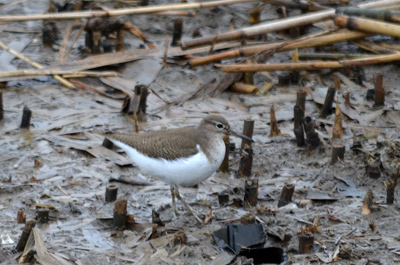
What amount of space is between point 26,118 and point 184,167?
2.89m

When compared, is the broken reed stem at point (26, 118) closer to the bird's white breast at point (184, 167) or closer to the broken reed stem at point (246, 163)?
the bird's white breast at point (184, 167)

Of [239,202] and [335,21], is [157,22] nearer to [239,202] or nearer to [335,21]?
[335,21]

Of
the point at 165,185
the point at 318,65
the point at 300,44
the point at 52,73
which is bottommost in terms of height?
the point at 165,185

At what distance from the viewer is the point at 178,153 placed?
6172 mm

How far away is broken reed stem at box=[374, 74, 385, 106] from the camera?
842 centimetres

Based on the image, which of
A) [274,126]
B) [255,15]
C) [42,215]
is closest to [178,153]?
[42,215]

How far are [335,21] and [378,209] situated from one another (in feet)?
12.0

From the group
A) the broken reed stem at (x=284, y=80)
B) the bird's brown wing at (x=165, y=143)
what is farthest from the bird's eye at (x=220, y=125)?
the broken reed stem at (x=284, y=80)

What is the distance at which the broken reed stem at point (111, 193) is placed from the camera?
6380 mm

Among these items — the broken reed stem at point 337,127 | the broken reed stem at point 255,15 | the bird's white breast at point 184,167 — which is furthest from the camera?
the broken reed stem at point 255,15

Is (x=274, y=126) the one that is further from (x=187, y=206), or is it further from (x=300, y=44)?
(x=187, y=206)

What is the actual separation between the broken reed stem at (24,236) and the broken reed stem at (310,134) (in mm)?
3534

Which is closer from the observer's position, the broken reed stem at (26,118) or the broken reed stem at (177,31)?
the broken reed stem at (26,118)

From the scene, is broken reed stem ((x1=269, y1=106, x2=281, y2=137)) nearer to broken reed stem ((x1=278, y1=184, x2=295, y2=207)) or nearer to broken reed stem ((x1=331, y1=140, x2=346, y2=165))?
broken reed stem ((x1=331, y1=140, x2=346, y2=165))
